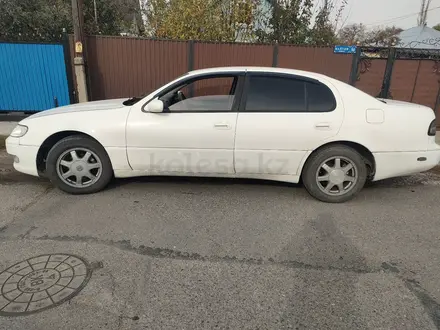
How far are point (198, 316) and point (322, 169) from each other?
2.40 metres

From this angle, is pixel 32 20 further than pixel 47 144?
Yes

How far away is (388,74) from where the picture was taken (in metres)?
8.38

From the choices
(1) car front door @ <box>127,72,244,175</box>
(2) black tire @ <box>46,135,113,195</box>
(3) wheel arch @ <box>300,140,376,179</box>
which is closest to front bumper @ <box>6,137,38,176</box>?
(2) black tire @ <box>46,135,113,195</box>

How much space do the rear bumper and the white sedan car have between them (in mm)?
12

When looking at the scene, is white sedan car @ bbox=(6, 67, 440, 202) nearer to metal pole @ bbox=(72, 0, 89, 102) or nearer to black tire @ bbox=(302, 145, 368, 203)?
black tire @ bbox=(302, 145, 368, 203)

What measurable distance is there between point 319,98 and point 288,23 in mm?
6916

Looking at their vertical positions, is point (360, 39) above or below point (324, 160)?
above

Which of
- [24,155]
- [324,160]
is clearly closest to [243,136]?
[324,160]

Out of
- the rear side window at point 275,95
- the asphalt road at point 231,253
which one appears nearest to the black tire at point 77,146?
the asphalt road at point 231,253

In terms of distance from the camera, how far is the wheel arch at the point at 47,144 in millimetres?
3846

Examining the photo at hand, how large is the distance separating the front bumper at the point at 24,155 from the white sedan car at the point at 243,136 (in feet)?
0.04

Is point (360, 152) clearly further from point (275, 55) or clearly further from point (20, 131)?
point (275, 55)

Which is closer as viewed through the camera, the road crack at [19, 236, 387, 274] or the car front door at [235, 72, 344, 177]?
the road crack at [19, 236, 387, 274]

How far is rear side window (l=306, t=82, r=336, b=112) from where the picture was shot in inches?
147
